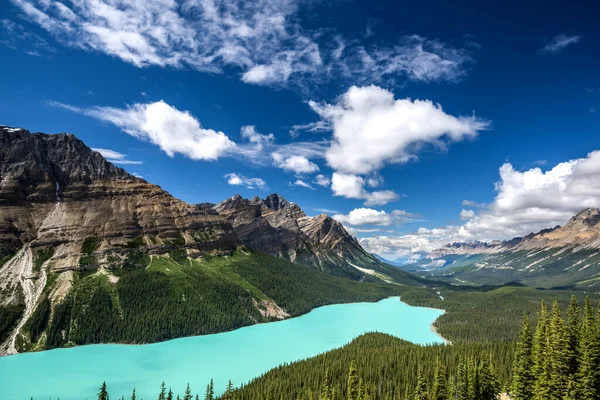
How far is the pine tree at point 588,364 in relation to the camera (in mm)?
46312

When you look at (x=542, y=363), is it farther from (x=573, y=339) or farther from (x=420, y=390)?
(x=420, y=390)

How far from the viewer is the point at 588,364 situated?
47406 mm

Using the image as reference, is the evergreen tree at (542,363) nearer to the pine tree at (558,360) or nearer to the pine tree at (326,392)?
the pine tree at (558,360)

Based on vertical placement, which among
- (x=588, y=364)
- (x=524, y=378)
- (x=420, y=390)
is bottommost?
(x=420, y=390)

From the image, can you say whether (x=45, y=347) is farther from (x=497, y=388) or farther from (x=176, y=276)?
(x=497, y=388)

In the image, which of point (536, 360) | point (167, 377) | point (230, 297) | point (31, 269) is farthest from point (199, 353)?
point (536, 360)

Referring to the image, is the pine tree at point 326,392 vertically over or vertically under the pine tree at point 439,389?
under

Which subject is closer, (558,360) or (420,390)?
(558,360)

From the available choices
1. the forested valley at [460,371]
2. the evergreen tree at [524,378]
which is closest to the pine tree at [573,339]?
the forested valley at [460,371]

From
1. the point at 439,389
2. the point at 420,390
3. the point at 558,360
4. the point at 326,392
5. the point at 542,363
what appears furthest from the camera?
the point at 326,392

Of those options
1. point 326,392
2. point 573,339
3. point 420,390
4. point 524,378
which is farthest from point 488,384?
point 326,392

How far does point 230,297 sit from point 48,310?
282 ft

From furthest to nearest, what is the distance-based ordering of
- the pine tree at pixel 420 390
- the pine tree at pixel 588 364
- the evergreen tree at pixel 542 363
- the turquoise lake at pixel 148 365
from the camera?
the turquoise lake at pixel 148 365, the pine tree at pixel 420 390, the evergreen tree at pixel 542 363, the pine tree at pixel 588 364

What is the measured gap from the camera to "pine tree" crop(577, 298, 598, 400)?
46.3 metres
